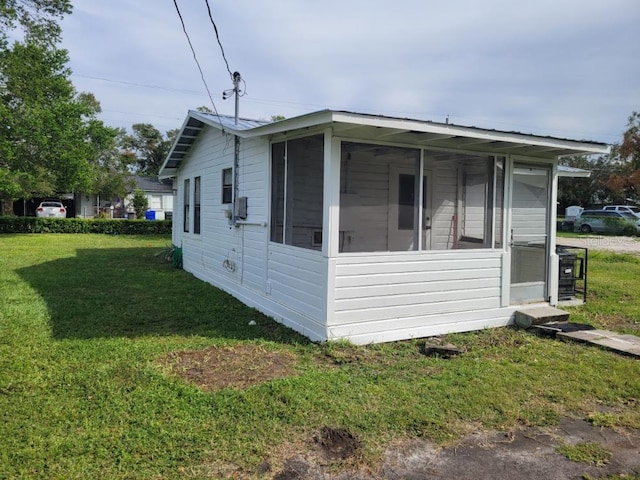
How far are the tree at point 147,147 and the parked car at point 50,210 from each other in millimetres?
18311

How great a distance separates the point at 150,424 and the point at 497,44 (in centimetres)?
1093

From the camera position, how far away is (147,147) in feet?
157

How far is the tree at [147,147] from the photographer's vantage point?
46.7 m

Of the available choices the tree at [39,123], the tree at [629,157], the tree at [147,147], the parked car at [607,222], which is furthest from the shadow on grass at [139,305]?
the tree at [147,147]

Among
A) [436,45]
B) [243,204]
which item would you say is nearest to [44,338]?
[243,204]

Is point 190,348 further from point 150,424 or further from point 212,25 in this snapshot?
point 212,25

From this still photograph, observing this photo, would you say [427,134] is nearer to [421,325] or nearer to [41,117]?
[421,325]

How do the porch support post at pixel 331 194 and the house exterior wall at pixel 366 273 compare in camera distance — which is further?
the house exterior wall at pixel 366 273

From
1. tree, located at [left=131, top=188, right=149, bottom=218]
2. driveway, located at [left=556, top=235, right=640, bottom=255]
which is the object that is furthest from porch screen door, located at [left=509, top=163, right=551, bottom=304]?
tree, located at [left=131, top=188, right=149, bottom=218]

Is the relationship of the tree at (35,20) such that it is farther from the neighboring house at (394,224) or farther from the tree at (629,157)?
the tree at (629,157)

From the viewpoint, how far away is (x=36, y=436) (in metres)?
3.00

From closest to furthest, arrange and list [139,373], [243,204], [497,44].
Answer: [139,373], [243,204], [497,44]

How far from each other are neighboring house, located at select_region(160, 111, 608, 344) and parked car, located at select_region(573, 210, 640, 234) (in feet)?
81.9

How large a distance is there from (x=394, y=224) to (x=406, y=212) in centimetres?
21
